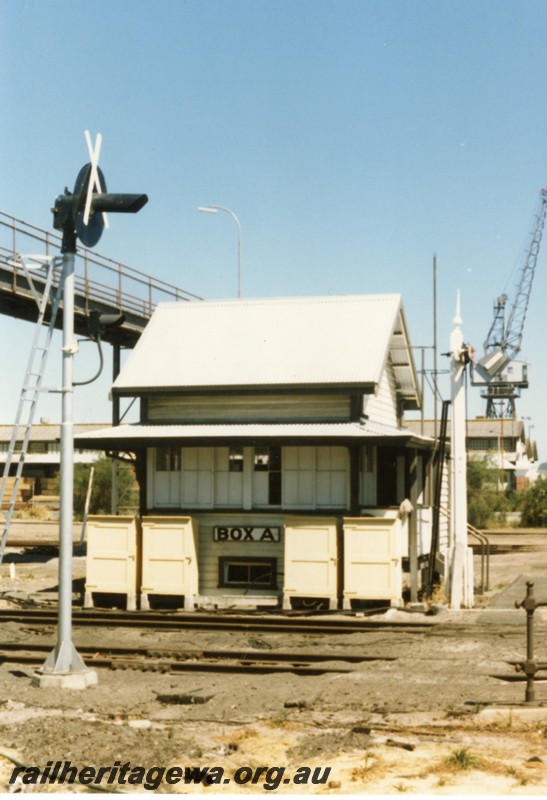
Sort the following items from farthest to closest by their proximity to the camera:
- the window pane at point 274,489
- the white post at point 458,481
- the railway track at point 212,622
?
the window pane at point 274,489 < the white post at point 458,481 < the railway track at point 212,622

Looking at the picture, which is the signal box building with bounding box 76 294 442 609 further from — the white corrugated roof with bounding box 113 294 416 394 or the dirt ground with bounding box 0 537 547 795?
the dirt ground with bounding box 0 537 547 795

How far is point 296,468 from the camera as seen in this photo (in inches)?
799

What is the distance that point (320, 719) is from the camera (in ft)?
32.1

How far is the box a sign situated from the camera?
20109 mm

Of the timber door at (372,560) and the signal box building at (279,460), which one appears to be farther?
the signal box building at (279,460)

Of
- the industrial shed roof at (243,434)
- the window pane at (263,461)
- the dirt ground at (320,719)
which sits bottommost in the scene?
the dirt ground at (320,719)

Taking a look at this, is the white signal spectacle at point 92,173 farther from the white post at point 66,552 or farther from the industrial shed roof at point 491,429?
the industrial shed roof at point 491,429

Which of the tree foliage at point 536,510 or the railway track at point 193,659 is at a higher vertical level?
the tree foliage at point 536,510

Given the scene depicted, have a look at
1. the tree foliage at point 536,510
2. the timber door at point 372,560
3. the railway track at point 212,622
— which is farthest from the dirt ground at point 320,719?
the tree foliage at point 536,510

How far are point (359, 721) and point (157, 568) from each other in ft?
34.1

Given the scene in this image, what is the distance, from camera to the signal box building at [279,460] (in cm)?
1877

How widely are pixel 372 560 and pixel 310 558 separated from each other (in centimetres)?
119

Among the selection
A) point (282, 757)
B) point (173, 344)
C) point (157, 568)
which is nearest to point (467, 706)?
point (282, 757)

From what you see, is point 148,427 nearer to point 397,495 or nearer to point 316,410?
point 316,410
